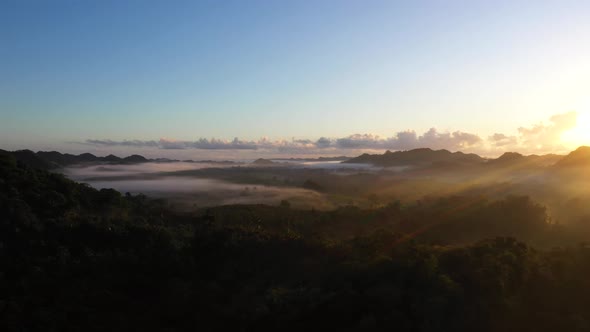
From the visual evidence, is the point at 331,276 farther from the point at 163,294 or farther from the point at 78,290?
the point at 78,290

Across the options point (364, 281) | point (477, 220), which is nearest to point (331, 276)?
point (364, 281)

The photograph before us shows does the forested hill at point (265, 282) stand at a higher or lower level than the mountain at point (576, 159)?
lower

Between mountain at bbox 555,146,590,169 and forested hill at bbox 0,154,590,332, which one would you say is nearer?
forested hill at bbox 0,154,590,332

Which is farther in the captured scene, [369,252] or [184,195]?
[184,195]

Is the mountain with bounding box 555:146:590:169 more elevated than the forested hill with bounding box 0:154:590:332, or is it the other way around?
the mountain with bounding box 555:146:590:169

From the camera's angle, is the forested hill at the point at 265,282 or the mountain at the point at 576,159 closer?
the forested hill at the point at 265,282
